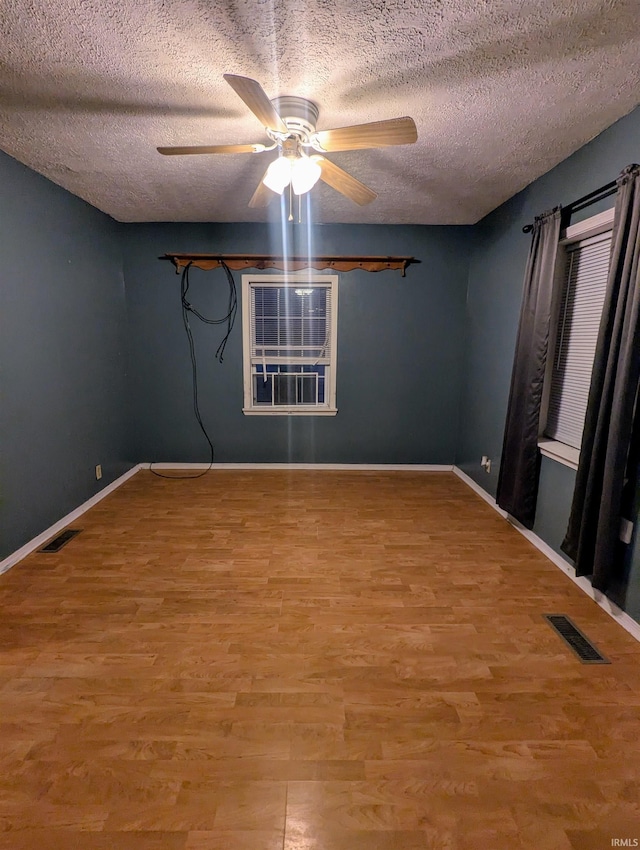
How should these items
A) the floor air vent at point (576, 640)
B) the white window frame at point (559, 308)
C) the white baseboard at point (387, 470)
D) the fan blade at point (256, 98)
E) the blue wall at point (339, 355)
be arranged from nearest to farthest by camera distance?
1. the fan blade at point (256, 98)
2. the floor air vent at point (576, 640)
3. the white baseboard at point (387, 470)
4. the white window frame at point (559, 308)
5. the blue wall at point (339, 355)

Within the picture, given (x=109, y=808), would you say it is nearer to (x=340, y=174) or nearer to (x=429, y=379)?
(x=340, y=174)

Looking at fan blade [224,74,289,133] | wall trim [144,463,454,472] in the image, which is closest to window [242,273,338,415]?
wall trim [144,463,454,472]

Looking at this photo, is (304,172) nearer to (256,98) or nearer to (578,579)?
(256,98)

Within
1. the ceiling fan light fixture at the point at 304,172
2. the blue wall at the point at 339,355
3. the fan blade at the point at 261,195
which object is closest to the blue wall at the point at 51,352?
the blue wall at the point at 339,355

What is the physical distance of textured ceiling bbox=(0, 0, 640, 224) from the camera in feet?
4.81

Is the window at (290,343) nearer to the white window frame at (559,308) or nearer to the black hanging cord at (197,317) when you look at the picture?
the black hanging cord at (197,317)

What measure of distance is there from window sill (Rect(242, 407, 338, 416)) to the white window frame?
2149 mm

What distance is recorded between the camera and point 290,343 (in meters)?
4.44

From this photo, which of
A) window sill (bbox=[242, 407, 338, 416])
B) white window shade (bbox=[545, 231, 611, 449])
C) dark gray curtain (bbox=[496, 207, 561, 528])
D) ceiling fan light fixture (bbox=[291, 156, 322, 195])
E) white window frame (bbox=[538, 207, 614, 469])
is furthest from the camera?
window sill (bbox=[242, 407, 338, 416])

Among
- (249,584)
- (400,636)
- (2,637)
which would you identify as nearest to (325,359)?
(249,584)

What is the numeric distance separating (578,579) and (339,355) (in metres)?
2.94

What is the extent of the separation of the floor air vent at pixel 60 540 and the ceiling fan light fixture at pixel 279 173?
271cm

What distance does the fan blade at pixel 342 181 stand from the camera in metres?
2.08

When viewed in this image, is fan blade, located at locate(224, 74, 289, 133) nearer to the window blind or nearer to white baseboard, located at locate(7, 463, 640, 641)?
the window blind
